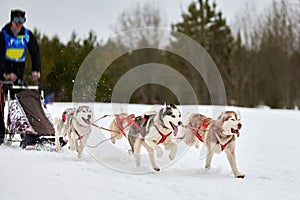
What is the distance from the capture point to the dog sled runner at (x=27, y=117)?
646cm

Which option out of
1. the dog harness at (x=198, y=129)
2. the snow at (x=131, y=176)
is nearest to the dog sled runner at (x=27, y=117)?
the snow at (x=131, y=176)

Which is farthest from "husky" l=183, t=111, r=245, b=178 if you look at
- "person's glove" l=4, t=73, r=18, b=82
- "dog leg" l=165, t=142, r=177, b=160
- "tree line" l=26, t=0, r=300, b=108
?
"tree line" l=26, t=0, r=300, b=108

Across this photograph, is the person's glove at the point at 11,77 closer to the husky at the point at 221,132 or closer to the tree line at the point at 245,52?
the husky at the point at 221,132

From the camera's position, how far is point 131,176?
4.96 meters

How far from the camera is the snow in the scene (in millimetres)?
4043

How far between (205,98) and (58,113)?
1554cm

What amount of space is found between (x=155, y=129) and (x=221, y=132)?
88cm

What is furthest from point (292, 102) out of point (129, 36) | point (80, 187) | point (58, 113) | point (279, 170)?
point (80, 187)

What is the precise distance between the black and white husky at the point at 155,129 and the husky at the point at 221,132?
0.52 metres

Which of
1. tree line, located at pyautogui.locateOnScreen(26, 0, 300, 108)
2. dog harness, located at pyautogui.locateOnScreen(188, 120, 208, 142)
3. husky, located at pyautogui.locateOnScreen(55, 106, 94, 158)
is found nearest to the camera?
dog harness, located at pyautogui.locateOnScreen(188, 120, 208, 142)

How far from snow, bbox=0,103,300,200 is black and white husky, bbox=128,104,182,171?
295mm

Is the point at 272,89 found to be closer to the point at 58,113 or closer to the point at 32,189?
the point at 58,113

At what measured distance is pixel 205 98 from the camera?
27.4 meters

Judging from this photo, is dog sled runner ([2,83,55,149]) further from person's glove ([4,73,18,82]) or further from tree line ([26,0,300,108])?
tree line ([26,0,300,108])
